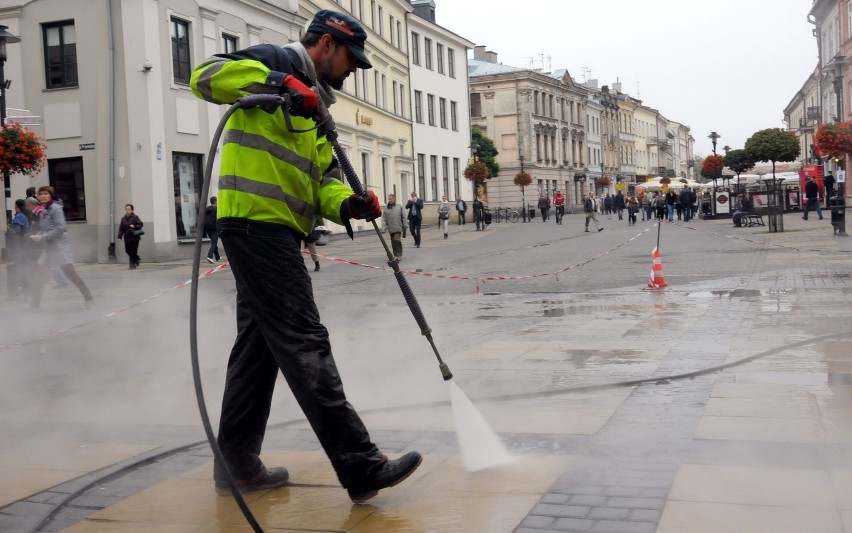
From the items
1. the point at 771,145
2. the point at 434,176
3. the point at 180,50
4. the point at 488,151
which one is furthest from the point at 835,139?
the point at 488,151

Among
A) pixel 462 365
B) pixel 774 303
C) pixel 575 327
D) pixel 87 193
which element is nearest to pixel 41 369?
pixel 462 365

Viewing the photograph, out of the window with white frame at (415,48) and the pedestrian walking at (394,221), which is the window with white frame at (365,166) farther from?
the pedestrian walking at (394,221)

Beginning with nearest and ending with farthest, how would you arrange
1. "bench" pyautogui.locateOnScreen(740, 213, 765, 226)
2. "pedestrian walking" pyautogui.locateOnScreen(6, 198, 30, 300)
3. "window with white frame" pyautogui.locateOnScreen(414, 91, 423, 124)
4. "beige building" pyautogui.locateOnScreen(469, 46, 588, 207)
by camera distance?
"pedestrian walking" pyautogui.locateOnScreen(6, 198, 30, 300)
"bench" pyautogui.locateOnScreen(740, 213, 765, 226)
"window with white frame" pyautogui.locateOnScreen(414, 91, 423, 124)
"beige building" pyautogui.locateOnScreen(469, 46, 588, 207)

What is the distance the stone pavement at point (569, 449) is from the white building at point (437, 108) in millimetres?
41561

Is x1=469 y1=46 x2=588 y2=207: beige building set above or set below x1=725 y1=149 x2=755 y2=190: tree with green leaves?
above

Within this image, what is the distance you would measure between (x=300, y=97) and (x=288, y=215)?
1.66ft

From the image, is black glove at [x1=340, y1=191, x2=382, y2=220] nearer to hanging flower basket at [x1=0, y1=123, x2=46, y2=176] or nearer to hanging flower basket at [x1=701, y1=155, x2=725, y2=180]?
hanging flower basket at [x1=0, y1=123, x2=46, y2=176]

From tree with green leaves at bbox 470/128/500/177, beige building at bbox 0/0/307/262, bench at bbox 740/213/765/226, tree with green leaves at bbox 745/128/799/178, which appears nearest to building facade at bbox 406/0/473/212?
tree with green leaves at bbox 745/128/799/178

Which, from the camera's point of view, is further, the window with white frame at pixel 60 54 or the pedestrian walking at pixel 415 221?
the pedestrian walking at pixel 415 221

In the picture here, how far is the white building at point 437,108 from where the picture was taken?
52.8 metres

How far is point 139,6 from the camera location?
2566 centimetres

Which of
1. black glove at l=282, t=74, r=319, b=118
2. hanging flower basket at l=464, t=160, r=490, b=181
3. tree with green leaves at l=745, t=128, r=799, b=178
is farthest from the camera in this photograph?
hanging flower basket at l=464, t=160, r=490, b=181

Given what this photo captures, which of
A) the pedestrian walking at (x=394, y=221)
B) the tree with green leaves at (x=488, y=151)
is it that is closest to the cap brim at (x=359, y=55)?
the pedestrian walking at (x=394, y=221)

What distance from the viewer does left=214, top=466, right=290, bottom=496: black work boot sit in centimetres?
420
